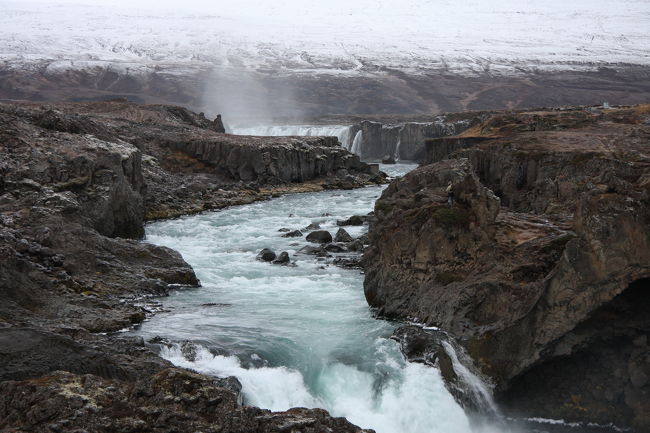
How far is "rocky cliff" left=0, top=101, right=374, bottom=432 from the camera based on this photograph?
263 inches

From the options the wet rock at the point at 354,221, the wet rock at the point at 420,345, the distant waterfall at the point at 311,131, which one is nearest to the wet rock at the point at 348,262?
the wet rock at the point at 354,221

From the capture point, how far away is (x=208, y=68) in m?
155

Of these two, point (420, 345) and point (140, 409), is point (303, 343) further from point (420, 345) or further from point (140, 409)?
point (140, 409)

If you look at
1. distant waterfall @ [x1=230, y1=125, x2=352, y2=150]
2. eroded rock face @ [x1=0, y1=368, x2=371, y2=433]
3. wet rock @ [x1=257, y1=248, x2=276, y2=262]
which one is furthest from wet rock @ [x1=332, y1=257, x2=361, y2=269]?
distant waterfall @ [x1=230, y1=125, x2=352, y2=150]

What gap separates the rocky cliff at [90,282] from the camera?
669cm

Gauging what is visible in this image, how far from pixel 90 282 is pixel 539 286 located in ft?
31.8

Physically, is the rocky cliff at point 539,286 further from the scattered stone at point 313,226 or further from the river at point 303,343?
the scattered stone at point 313,226

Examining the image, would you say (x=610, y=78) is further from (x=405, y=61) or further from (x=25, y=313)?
(x=25, y=313)

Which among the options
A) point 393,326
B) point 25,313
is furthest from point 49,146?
point 393,326

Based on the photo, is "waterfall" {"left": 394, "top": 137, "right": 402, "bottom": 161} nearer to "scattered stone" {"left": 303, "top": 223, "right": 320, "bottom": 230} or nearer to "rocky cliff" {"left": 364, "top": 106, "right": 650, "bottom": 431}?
"scattered stone" {"left": 303, "top": 223, "right": 320, "bottom": 230}

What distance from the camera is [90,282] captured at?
14.5 meters

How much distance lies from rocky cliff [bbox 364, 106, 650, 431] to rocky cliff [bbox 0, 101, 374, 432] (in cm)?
430

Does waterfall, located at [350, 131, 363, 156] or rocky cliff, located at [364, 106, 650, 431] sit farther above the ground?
rocky cliff, located at [364, 106, 650, 431]

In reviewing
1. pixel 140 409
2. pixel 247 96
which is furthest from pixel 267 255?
pixel 247 96
